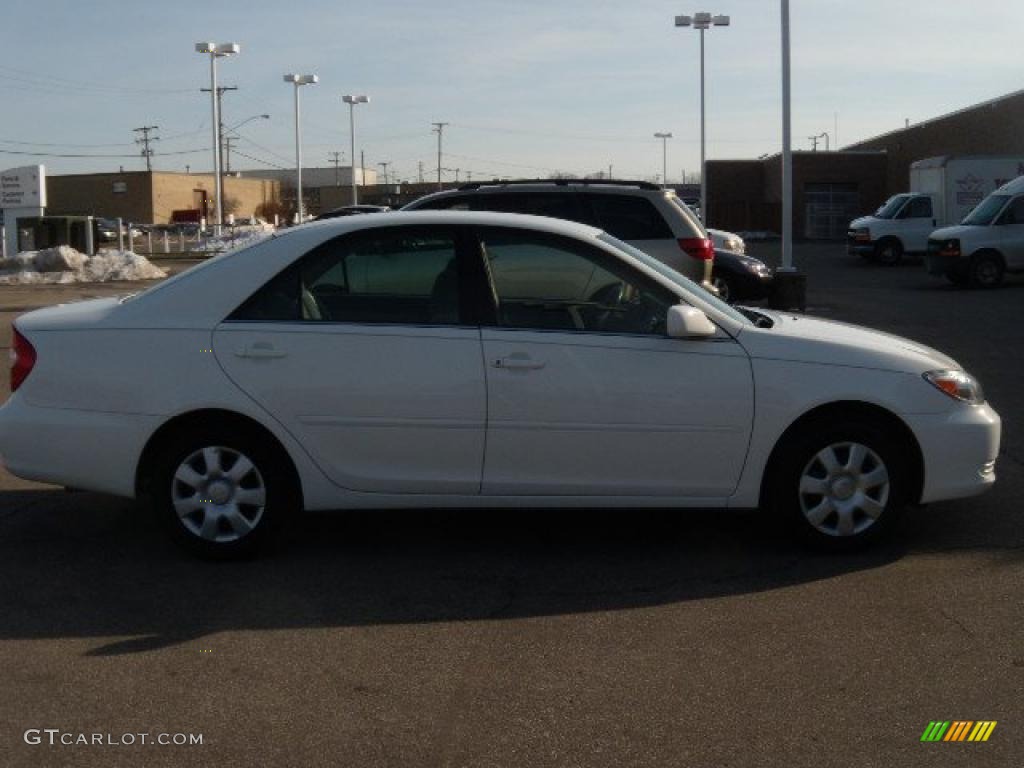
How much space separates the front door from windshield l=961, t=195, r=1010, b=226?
2323cm

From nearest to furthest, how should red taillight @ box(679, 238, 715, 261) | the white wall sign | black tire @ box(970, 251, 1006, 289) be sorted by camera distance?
red taillight @ box(679, 238, 715, 261) < black tire @ box(970, 251, 1006, 289) < the white wall sign

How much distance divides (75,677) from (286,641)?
0.83 meters

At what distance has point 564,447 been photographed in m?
6.33

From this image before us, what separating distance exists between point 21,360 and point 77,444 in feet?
1.70

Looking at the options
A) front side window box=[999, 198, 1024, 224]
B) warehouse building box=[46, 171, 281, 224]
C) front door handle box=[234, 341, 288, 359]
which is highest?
warehouse building box=[46, 171, 281, 224]

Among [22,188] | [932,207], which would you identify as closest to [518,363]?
[932,207]

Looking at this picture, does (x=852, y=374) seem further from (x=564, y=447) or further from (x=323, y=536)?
(x=323, y=536)

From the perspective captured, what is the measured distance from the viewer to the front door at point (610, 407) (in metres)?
6.30

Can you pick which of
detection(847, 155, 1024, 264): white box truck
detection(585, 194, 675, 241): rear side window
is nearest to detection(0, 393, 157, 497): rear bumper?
detection(585, 194, 675, 241): rear side window

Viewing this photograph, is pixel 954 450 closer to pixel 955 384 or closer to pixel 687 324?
pixel 955 384

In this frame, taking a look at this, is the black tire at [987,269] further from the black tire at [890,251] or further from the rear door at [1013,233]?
the black tire at [890,251]

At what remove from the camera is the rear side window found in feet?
43.0

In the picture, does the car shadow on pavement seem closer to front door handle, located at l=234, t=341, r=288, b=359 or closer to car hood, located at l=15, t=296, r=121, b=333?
front door handle, located at l=234, t=341, r=288, b=359

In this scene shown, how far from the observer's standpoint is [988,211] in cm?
2795
